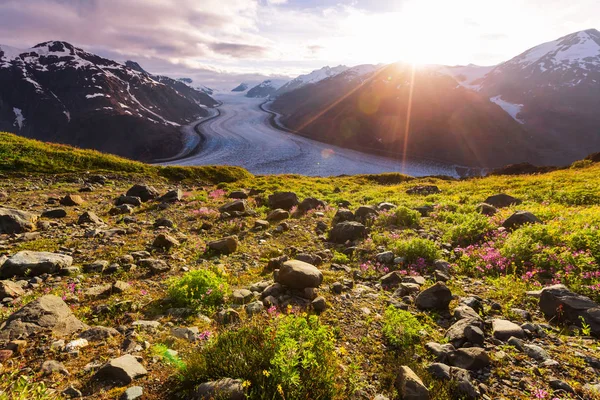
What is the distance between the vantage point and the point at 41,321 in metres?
4.76

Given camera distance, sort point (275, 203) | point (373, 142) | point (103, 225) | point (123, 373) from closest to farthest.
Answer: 1. point (123, 373)
2. point (103, 225)
3. point (275, 203)
4. point (373, 142)

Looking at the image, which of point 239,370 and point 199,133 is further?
point 199,133

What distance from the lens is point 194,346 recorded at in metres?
4.57

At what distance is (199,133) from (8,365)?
159 meters

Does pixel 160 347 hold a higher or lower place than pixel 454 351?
higher

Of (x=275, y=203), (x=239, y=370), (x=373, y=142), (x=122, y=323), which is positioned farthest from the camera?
(x=373, y=142)

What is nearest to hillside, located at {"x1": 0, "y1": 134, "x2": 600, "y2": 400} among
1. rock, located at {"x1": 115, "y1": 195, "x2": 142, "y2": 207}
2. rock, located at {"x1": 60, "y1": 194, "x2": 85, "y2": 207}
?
A: rock, located at {"x1": 60, "y1": 194, "x2": 85, "y2": 207}

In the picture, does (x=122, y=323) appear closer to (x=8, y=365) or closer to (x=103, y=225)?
(x=8, y=365)

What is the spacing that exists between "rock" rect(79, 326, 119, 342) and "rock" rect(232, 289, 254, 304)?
226cm

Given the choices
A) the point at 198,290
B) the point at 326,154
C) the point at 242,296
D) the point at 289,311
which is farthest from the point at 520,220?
the point at 326,154

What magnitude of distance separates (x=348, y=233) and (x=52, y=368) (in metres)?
9.12

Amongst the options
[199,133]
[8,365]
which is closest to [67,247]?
[8,365]

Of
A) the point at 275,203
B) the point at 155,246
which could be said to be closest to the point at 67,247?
the point at 155,246

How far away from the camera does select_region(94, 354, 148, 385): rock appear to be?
153 inches
